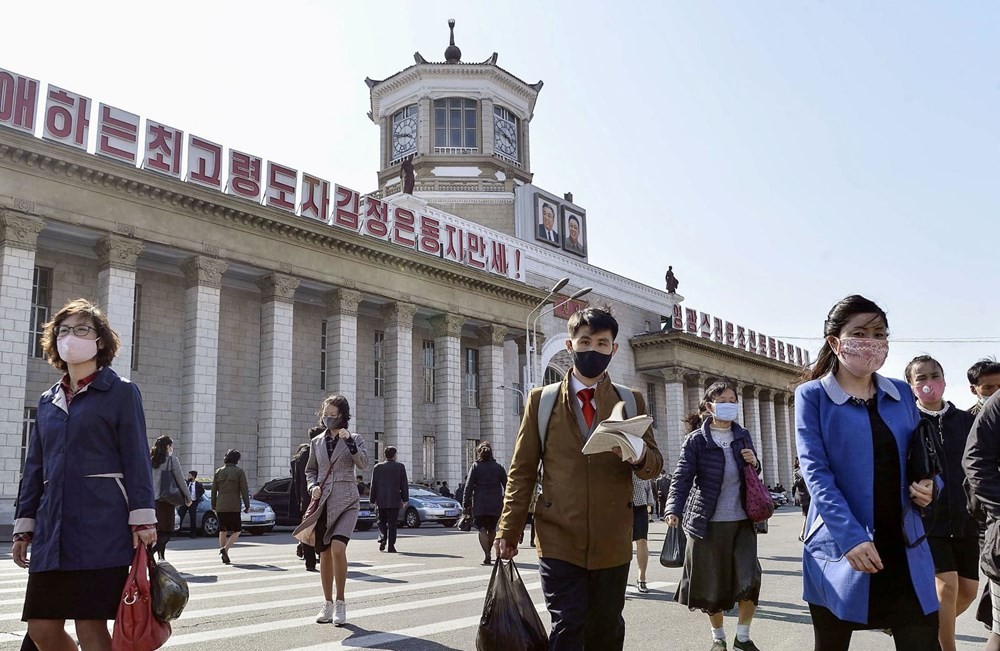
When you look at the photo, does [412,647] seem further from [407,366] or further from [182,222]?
[407,366]

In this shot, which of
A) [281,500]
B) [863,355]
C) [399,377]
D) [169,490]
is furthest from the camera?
[399,377]

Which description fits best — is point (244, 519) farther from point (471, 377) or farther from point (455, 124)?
point (455, 124)

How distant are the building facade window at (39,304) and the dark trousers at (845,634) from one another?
86.0ft

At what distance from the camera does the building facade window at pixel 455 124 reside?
53281mm

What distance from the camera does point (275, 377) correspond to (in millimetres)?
29531

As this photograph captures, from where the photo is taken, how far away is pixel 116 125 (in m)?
25.4

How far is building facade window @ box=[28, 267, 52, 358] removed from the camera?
25.6 metres

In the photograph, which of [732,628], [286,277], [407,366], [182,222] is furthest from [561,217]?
[732,628]

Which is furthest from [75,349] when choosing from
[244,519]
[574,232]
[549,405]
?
[574,232]

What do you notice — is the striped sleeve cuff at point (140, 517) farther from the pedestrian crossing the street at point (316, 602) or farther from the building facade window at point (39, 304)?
the building facade window at point (39, 304)

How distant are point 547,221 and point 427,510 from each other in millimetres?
25834

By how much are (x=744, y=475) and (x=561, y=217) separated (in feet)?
148

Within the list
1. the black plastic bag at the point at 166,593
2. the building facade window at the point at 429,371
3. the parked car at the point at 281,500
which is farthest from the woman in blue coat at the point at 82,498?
the building facade window at the point at 429,371

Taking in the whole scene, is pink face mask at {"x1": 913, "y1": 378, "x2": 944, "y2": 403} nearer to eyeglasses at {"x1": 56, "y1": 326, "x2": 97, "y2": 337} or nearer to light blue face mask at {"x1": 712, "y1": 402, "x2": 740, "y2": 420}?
light blue face mask at {"x1": 712, "y1": 402, "x2": 740, "y2": 420}
